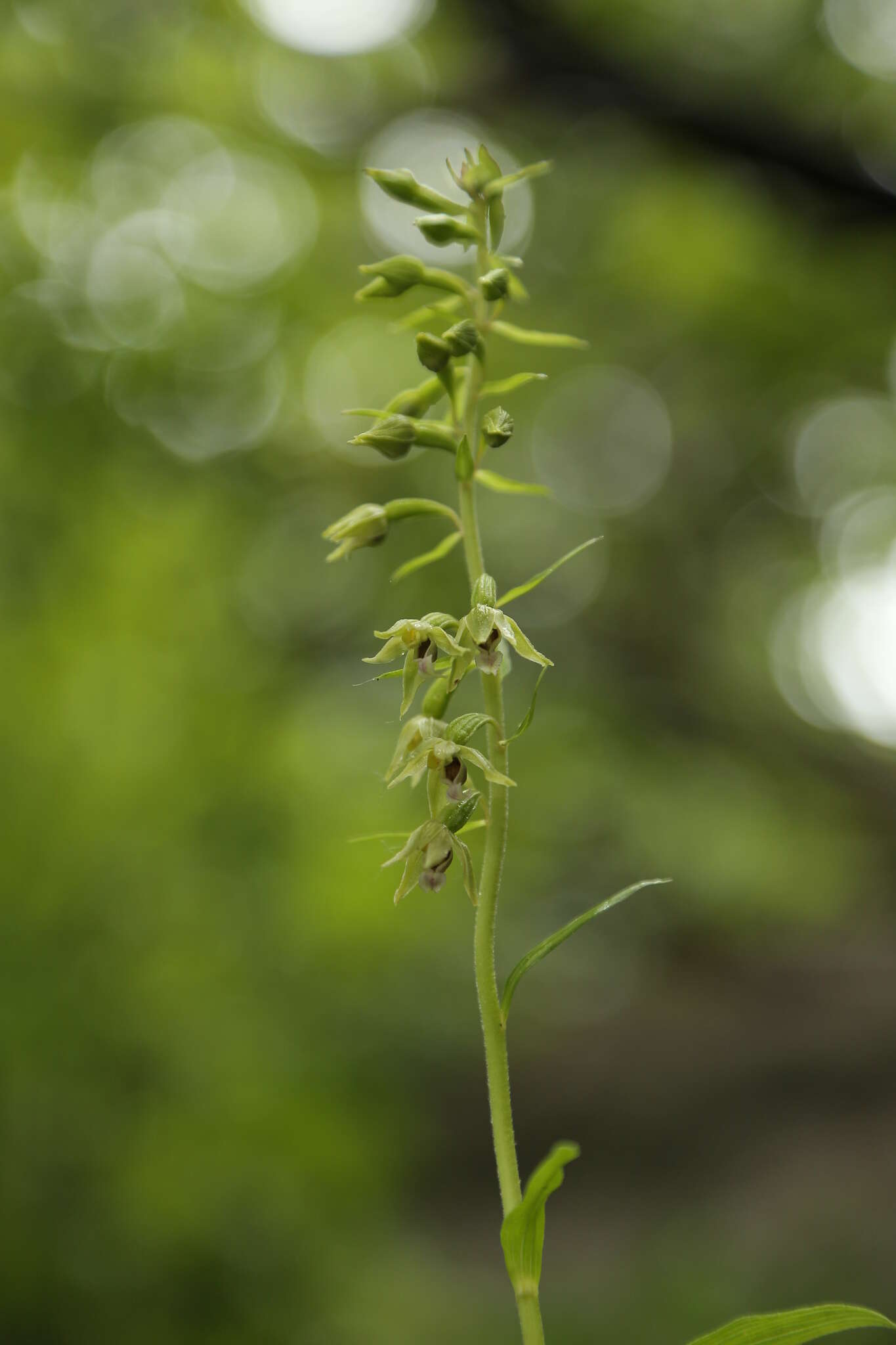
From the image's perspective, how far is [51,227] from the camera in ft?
16.4

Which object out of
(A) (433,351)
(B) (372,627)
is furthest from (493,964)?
(B) (372,627)

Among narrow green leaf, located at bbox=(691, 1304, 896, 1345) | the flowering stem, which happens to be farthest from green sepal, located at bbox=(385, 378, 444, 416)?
narrow green leaf, located at bbox=(691, 1304, 896, 1345)

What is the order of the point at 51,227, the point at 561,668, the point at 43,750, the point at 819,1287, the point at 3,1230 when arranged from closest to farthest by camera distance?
the point at 3,1230 < the point at 43,750 < the point at 51,227 < the point at 819,1287 < the point at 561,668

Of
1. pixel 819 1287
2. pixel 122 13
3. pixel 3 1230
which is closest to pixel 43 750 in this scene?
pixel 3 1230

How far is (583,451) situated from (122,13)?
4.92m

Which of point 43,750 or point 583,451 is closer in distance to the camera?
point 43,750

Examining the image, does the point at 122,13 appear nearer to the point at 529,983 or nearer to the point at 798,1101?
the point at 529,983

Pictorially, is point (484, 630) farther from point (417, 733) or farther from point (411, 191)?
point (411, 191)

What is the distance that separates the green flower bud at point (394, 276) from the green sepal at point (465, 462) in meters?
0.24

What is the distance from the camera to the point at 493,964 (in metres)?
0.94

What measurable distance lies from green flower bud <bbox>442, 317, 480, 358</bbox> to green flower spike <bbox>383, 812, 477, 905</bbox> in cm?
47

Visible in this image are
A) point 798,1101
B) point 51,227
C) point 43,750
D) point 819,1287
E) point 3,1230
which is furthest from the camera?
point 798,1101

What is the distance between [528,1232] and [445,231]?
98cm

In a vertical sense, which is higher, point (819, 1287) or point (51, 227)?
point (51, 227)
